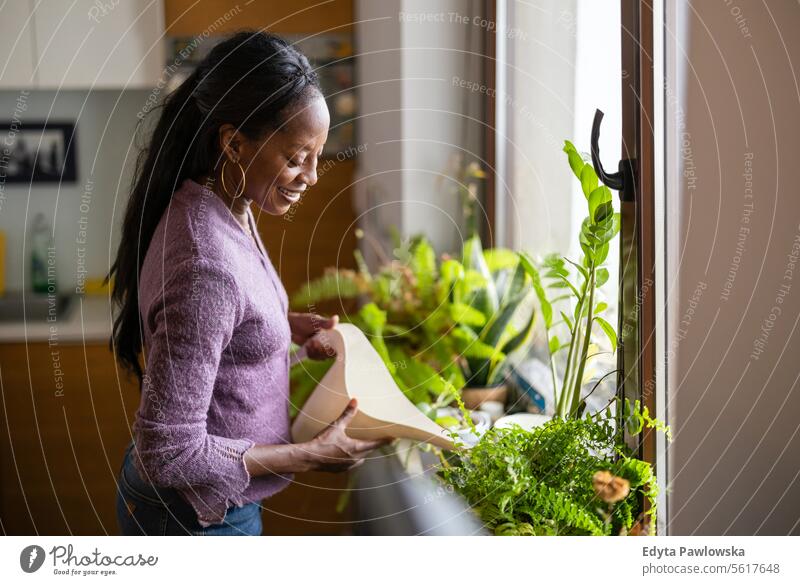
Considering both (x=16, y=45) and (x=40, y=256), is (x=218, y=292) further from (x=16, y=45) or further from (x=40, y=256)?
(x=40, y=256)

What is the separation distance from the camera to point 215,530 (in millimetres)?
699

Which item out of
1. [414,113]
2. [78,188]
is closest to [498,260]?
[414,113]

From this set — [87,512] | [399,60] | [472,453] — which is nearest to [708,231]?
[472,453]

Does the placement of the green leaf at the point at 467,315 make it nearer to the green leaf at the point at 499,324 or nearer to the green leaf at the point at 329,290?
the green leaf at the point at 499,324

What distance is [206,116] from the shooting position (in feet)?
2.13

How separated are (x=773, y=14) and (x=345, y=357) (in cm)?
47

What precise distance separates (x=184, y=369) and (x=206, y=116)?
0.69 feet

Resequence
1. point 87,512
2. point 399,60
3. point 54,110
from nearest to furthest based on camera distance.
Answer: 1. point 399,60
2. point 87,512
3. point 54,110

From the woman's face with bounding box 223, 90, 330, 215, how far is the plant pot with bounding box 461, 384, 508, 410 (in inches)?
18.8

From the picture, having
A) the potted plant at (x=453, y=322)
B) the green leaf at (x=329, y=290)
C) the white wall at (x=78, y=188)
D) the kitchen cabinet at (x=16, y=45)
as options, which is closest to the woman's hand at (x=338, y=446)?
the potted plant at (x=453, y=322)

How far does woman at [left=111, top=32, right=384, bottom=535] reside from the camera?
61 cm

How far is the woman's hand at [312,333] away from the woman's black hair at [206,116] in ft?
0.57

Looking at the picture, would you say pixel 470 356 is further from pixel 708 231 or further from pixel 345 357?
pixel 708 231

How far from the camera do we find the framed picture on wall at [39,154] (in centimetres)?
176
